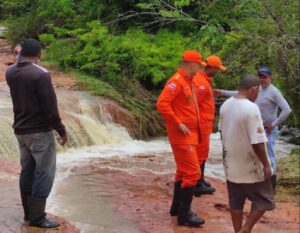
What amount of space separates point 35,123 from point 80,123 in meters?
6.58

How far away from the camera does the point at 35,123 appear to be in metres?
5.19

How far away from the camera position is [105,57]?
618 inches

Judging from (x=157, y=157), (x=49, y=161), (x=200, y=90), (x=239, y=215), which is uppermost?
(x=200, y=90)

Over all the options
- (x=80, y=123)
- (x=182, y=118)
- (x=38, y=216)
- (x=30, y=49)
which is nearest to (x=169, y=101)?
(x=182, y=118)

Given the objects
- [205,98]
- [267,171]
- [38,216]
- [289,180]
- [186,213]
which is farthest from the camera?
[289,180]

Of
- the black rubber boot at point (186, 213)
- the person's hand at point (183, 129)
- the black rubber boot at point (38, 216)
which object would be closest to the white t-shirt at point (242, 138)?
→ the person's hand at point (183, 129)

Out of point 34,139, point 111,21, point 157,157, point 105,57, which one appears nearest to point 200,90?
point 34,139

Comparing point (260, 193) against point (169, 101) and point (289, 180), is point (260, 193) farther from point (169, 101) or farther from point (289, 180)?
point (289, 180)

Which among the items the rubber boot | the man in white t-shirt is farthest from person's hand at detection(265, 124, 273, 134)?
the man in white t-shirt

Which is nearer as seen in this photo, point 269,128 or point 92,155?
point 269,128

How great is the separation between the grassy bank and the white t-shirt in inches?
119

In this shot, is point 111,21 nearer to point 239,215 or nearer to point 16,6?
point 16,6

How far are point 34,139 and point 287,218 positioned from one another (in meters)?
3.58

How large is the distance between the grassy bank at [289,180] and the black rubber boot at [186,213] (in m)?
2.35
